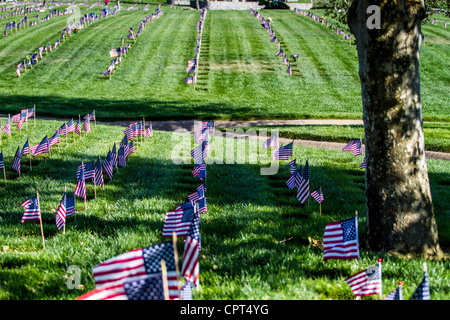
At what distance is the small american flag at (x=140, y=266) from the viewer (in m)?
3.49

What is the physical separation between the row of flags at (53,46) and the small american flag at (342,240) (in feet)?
90.1

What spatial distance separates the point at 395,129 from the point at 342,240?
149 centimetres

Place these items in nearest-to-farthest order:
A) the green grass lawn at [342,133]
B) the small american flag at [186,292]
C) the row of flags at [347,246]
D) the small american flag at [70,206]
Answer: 1. the small american flag at [186,292]
2. the row of flags at [347,246]
3. the small american flag at [70,206]
4. the green grass lawn at [342,133]

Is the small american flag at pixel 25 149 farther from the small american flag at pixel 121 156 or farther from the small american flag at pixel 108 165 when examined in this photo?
the small american flag at pixel 108 165

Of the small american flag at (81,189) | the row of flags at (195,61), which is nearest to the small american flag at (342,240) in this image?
the small american flag at (81,189)

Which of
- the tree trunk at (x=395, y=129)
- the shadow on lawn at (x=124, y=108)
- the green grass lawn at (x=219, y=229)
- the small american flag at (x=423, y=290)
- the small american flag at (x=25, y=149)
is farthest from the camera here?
the shadow on lawn at (x=124, y=108)

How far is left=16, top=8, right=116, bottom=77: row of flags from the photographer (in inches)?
1190

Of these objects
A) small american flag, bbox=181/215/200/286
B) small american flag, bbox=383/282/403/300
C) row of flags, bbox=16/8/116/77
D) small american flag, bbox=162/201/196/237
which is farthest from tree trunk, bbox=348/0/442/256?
row of flags, bbox=16/8/116/77

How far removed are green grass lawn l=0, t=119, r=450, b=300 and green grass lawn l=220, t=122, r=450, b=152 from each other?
3477mm

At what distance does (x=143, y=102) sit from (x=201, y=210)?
53.9ft

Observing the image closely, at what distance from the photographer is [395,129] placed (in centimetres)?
525

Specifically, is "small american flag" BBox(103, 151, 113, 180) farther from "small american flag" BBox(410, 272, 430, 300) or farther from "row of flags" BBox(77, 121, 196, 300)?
"small american flag" BBox(410, 272, 430, 300)

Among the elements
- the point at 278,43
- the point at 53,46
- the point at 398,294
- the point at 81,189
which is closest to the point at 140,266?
the point at 398,294
